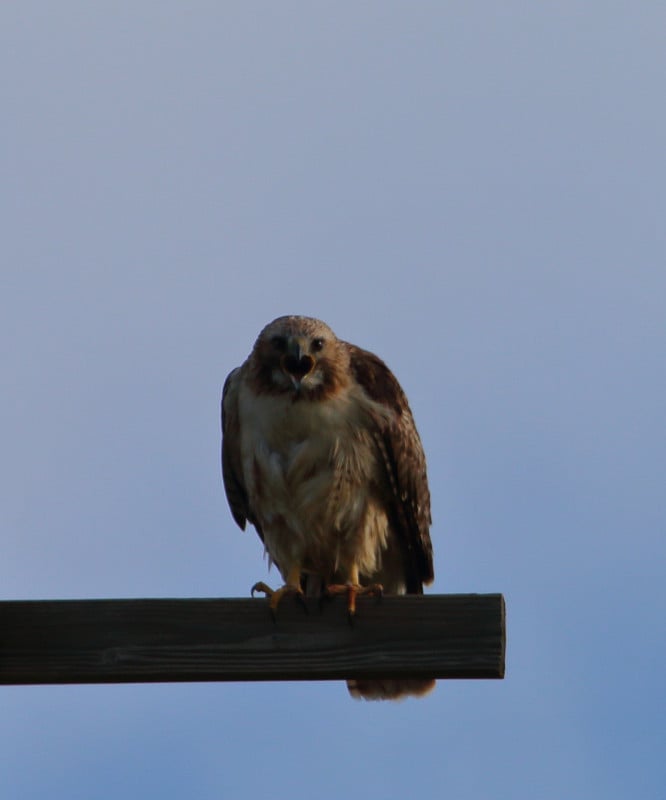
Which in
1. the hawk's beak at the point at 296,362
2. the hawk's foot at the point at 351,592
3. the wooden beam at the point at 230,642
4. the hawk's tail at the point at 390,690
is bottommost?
the wooden beam at the point at 230,642

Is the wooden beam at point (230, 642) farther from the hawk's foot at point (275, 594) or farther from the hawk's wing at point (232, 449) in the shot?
the hawk's wing at point (232, 449)

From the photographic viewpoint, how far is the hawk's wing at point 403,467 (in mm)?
6113

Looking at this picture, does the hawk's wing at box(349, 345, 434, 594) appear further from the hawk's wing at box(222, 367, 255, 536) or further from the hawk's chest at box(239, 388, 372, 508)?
the hawk's wing at box(222, 367, 255, 536)

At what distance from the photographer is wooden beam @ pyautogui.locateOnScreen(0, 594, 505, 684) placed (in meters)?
3.54

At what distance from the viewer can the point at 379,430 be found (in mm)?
6066

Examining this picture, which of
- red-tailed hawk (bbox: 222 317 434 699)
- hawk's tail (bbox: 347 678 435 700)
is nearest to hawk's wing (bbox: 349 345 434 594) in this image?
red-tailed hawk (bbox: 222 317 434 699)

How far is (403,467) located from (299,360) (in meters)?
0.66

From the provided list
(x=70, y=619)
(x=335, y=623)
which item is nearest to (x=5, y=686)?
(x=70, y=619)

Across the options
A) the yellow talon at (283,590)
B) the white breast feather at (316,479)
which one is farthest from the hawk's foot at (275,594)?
the white breast feather at (316,479)

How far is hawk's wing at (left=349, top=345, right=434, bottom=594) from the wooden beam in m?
2.47

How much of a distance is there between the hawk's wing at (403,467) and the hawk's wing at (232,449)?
0.57 metres

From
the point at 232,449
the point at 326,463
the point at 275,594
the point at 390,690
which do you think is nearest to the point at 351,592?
the point at 275,594

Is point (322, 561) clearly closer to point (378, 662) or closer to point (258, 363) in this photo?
point (258, 363)

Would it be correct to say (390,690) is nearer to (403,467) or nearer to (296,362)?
(403,467)
